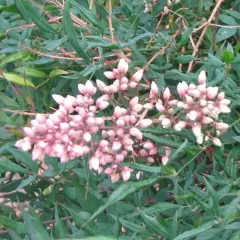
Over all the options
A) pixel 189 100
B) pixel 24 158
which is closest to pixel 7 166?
pixel 24 158

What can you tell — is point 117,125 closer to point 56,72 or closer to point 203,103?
point 203,103

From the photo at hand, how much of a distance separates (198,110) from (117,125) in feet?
0.43

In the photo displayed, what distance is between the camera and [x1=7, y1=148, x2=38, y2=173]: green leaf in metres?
1.08

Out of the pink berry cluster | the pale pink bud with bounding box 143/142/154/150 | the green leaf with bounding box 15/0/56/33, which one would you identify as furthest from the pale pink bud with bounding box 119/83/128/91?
the green leaf with bounding box 15/0/56/33

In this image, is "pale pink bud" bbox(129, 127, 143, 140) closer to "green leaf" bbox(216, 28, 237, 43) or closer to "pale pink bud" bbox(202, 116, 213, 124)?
"pale pink bud" bbox(202, 116, 213, 124)

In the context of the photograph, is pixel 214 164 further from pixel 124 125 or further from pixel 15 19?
pixel 15 19

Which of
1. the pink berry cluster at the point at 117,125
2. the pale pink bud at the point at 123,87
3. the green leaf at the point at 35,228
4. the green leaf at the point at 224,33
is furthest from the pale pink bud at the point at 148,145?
the green leaf at the point at 224,33

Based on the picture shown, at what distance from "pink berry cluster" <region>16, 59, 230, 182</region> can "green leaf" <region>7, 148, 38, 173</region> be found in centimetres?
15

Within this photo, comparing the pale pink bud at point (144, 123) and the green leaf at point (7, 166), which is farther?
the green leaf at point (7, 166)

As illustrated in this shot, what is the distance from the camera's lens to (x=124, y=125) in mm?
945

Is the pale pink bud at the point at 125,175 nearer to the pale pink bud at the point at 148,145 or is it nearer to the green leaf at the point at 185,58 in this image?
the pale pink bud at the point at 148,145

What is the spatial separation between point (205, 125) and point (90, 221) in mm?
249

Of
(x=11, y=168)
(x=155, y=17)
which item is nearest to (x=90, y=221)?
(x=11, y=168)

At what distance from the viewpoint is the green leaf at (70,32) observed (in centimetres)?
98
